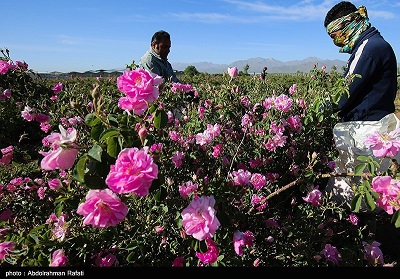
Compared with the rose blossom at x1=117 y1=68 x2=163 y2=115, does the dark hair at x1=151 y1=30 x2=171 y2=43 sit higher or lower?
higher

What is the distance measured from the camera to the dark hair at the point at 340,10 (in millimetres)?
2391

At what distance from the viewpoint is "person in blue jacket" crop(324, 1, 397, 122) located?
7.04 feet

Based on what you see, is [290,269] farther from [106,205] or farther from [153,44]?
[153,44]

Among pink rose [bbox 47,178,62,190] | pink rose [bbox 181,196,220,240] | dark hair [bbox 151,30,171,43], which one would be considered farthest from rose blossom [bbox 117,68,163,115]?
dark hair [bbox 151,30,171,43]

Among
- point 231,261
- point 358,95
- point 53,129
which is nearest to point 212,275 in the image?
point 231,261

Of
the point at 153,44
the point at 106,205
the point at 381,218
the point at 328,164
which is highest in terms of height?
the point at 153,44

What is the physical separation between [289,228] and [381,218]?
1820 mm

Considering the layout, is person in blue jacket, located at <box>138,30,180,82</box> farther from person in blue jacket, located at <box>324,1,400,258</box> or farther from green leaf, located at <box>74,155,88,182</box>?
green leaf, located at <box>74,155,88,182</box>

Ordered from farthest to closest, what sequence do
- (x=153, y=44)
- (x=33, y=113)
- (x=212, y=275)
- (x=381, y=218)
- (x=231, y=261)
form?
1. (x=153, y=44)
2. (x=381, y=218)
3. (x=33, y=113)
4. (x=231, y=261)
5. (x=212, y=275)

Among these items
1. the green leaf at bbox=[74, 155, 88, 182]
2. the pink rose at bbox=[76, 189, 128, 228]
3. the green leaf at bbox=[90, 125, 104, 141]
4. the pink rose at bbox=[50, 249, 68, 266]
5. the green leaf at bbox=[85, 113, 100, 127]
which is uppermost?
the green leaf at bbox=[85, 113, 100, 127]

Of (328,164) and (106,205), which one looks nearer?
(106,205)

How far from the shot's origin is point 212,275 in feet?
4.26

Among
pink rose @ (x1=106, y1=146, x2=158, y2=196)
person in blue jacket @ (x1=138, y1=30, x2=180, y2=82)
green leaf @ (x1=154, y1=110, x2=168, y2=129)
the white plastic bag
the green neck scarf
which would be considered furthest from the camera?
person in blue jacket @ (x1=138, y1=30, x2=180, y2=82)

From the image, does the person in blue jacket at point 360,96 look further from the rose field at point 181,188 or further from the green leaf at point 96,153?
the green leaf at point 96,153
